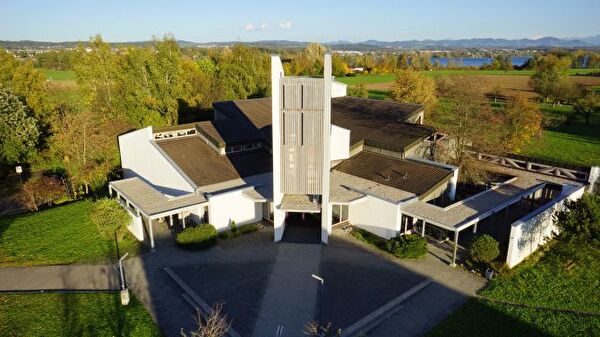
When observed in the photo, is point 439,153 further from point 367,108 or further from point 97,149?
point 97,149

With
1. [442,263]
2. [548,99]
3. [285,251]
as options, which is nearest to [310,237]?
[285,251]

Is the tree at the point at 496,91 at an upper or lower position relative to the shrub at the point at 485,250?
upper

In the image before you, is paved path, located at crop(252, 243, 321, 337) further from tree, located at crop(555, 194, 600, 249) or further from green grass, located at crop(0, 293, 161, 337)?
tree, located at crop(555, 194, 600, 249)

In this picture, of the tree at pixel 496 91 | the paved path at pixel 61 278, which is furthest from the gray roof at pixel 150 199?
the tree at pixel 496 91

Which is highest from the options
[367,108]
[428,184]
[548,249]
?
[367,108]

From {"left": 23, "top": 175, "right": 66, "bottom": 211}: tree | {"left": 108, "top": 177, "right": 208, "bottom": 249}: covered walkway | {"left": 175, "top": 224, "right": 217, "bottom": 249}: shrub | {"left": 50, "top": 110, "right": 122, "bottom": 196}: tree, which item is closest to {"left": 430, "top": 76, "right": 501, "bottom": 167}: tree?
{"left": 175, "top": 224, "right": 217, "bottom": 249}: shrub

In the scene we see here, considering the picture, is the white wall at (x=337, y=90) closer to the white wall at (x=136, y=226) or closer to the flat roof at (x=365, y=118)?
the flat roof at (x=365, y=118)
